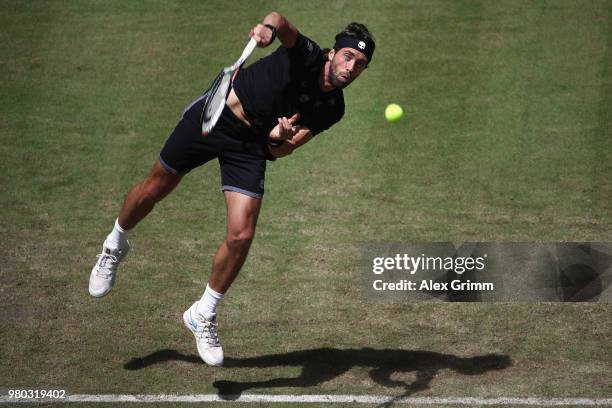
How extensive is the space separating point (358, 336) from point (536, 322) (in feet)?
5.69

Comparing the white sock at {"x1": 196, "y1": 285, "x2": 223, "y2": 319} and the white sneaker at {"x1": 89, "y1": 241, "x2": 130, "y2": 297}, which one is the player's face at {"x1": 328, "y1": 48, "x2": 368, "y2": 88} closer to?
the white sock at {"x1": 196, "y1": 285, "x2": 223, "y2": 319}

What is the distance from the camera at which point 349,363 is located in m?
8.73

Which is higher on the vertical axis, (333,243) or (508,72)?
(508,72)

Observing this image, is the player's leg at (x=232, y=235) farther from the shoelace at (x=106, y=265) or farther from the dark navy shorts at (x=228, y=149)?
the shoelace at (x=106, y=265)

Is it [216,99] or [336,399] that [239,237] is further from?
[336,399]

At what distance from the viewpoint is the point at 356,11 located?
1589 centimetres

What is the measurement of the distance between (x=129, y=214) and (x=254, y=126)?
4.79 ft

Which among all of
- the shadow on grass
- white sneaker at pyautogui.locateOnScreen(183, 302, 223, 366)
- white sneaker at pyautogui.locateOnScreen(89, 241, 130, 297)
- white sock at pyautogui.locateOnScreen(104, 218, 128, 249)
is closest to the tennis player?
white sneaker at pyautogui.locateOnScreen(183, 302, 223, 366)

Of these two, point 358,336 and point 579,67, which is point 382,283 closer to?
point 358,336

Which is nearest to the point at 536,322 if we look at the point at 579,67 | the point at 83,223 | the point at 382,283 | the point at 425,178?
the point at 382,283

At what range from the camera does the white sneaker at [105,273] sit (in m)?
8.90

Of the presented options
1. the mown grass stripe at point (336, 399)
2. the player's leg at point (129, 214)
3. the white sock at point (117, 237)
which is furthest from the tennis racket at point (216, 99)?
the mown grass stripe at point (336, 399)

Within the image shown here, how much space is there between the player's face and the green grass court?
257 cm

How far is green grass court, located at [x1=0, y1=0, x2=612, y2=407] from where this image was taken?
28.5ft
